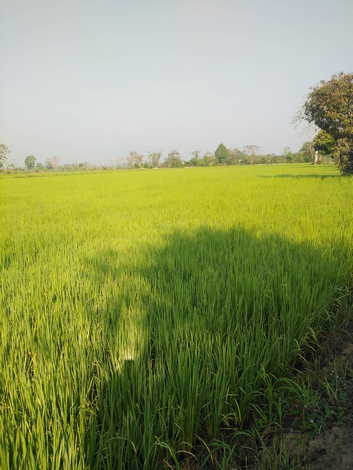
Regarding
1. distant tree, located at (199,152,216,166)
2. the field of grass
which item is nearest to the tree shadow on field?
the field of grass

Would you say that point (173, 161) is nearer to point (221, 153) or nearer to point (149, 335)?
point (221, 153)

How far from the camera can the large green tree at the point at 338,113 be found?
1359 centimetres

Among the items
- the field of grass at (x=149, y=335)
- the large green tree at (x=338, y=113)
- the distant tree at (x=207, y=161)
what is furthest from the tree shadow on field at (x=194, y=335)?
the distant tree at (x=207, y=161)

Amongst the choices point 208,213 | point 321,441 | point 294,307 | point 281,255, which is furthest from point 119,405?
point 208,213

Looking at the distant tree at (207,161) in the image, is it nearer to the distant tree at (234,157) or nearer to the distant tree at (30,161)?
the distant tree at (234,157)

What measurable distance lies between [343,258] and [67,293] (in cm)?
252

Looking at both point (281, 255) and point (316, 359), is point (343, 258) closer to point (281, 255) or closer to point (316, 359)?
point (281, 255)

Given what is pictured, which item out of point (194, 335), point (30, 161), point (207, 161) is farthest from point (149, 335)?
point (30, 161)

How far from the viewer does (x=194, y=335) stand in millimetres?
1482

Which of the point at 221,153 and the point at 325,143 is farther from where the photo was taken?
the point at 221,153

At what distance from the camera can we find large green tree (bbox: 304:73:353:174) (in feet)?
44.6

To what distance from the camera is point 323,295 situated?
1.96 metres

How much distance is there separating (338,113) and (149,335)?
16424 millimetres

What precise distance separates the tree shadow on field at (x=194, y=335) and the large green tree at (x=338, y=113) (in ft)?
44.0
